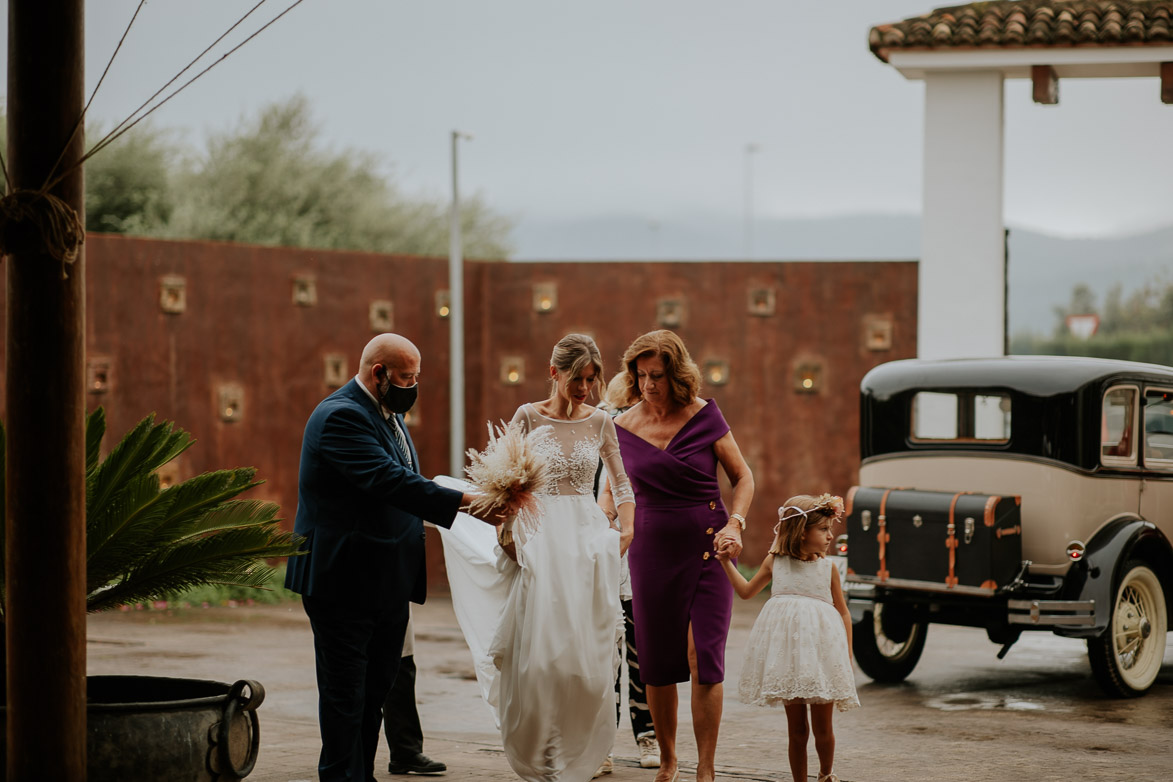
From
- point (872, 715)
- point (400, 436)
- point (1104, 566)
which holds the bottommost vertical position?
point (872, 715)

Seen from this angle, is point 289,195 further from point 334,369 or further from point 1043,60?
point 1043,60

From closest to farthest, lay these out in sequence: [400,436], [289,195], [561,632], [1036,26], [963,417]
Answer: [561,632] < [400,436] < [963,417] < [1036,26] < [289,195]

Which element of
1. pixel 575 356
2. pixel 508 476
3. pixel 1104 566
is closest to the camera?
pixel 508 476

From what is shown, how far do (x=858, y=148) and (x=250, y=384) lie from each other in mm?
54885

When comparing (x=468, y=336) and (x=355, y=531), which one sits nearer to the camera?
(x=355, y=531)

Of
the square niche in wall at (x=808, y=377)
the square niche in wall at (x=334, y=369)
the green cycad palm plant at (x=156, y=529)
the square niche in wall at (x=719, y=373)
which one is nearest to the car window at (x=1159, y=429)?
the green cycad palm plant at (x=156, y=529)

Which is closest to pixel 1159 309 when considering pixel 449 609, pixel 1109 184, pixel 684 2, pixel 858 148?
pixel 1109 184

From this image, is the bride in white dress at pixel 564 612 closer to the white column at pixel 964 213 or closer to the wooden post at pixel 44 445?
the wooden post at pixel 44 445

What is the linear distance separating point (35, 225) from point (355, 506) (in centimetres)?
172

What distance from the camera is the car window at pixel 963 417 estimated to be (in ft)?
31.1

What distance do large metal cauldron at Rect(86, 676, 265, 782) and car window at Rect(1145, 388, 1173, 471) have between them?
6.82 metres

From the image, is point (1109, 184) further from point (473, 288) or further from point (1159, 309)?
point (473, 288)

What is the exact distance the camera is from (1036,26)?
14.3 metres

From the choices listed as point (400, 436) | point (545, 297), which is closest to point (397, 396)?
point (400, 436)
